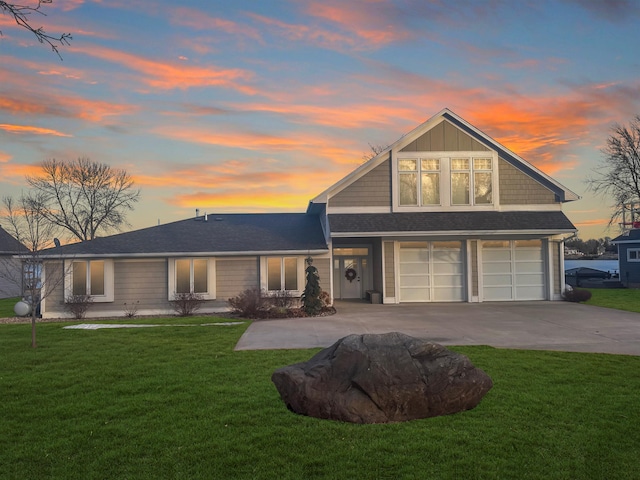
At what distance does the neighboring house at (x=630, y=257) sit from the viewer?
108 ft

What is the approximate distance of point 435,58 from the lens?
16656 millimetres

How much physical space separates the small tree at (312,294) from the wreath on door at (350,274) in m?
4.88

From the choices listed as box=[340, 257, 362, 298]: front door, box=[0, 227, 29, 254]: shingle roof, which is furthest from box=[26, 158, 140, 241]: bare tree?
box=[340, 257, 362, 298]: front door

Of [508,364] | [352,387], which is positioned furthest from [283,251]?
[352,387]

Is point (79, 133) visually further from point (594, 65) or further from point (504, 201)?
point (594, 65)

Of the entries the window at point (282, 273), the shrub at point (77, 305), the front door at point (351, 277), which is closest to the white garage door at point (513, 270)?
the front door at point (351, 277)

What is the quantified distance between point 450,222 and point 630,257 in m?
21.9

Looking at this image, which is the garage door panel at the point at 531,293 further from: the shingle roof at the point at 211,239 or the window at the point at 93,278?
the window at the point at 93,278

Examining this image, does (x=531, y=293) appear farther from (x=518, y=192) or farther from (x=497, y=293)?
(x=518, y=192)

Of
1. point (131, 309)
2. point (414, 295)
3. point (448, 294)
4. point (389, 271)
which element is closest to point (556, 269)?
point (448, 294)

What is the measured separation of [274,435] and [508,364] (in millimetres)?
5254

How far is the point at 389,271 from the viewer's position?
791 inches

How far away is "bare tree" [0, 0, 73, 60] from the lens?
505cm

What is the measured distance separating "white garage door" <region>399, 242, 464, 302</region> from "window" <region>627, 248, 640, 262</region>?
66.6 ft
